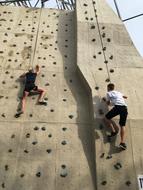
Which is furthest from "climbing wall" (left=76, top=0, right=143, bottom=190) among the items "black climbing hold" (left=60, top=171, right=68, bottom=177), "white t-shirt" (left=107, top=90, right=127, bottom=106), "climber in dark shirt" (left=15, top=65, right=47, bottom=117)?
"climber in dark shirt" (left=15, top=65, right=47, bottom=117)

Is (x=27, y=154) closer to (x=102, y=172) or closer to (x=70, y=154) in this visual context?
(x=70, y=154)

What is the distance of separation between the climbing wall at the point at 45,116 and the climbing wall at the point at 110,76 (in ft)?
0.95

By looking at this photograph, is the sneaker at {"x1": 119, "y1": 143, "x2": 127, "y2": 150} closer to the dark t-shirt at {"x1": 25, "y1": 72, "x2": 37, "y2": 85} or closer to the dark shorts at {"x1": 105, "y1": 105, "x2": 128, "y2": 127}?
the dark shorts at {"x1": 105, "y1": 105, "x2": 128, "y2": 127}

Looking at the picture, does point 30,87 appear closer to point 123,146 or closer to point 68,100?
point 68,100

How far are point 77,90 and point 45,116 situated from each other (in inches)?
44.7

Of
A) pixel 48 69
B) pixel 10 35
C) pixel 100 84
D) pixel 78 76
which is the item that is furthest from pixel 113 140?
pixel 10 35

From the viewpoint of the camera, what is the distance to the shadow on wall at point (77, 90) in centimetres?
665

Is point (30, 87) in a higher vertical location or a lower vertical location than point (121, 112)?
lower

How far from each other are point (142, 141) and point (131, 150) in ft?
1.01

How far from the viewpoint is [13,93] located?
304 inches

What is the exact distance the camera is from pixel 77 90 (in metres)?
7.95

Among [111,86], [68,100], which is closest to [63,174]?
[68,100]

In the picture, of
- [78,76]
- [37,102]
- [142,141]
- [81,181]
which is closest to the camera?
[81,181]

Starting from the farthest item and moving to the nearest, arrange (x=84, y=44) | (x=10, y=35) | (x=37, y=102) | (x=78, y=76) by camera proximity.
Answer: (x=10, y=35) → (x=84, y=44) → (x=78, y=76) → (x=37, y=102)
